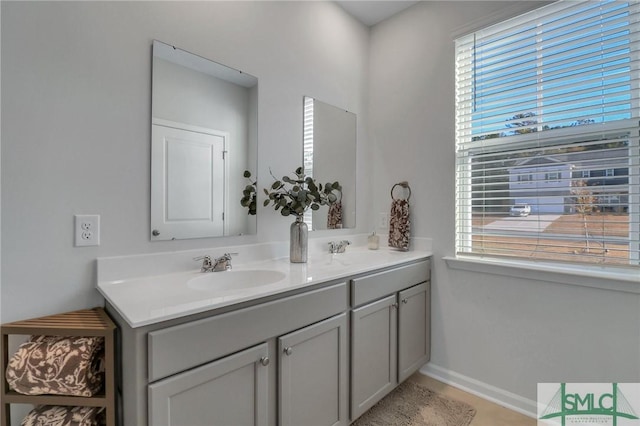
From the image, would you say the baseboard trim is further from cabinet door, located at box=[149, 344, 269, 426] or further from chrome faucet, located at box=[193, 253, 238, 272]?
chrome faucet, located at box=[193, 253, 238, 272]

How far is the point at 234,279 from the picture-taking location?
155 centimetres

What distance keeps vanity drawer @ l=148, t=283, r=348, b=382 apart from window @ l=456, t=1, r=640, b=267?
1266 millimetres

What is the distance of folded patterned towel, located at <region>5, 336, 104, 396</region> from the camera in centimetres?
100

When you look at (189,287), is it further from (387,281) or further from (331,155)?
(331,155)

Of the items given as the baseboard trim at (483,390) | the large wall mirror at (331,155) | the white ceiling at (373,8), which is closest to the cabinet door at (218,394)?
the large wall mirror at (331,155)

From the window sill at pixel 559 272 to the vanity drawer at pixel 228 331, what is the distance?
1072mm

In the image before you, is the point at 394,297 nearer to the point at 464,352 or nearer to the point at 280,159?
the point at 464,352

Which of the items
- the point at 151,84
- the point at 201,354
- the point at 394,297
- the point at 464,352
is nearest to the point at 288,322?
the point at 201,354

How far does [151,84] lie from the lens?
4.64 feet

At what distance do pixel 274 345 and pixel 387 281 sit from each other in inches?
30.9

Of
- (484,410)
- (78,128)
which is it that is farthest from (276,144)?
(484,410)

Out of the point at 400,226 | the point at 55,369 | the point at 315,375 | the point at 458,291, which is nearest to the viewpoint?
the point at 55,369

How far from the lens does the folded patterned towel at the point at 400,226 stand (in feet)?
7.35

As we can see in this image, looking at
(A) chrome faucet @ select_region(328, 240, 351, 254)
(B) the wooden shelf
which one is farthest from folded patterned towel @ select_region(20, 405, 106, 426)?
(A) chrome faucet @ select_region(328, 240, 351, 254)
